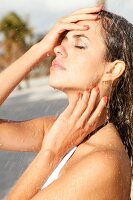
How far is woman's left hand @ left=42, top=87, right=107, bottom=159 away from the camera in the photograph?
2.45 meters

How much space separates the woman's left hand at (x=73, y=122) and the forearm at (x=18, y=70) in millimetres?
439

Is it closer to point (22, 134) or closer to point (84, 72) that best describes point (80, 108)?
point (84, 72)

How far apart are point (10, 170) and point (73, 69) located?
4.28 metres

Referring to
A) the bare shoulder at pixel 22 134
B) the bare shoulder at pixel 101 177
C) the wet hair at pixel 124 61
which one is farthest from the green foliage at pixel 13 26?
the bare shoulder at pixel 101 177

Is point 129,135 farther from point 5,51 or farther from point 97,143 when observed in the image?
point 5,51

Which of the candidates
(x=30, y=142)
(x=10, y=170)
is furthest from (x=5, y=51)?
(x=30, y=142)

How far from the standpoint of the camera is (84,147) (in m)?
2.58

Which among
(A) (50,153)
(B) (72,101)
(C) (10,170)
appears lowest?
(C) (10,170)

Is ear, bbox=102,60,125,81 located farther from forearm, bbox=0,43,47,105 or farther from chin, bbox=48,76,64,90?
forearm, bbox=0,43,47,105

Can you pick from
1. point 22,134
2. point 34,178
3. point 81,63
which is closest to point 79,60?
point 81,63

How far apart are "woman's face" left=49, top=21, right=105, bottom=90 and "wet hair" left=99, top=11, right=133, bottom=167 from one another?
0.05m

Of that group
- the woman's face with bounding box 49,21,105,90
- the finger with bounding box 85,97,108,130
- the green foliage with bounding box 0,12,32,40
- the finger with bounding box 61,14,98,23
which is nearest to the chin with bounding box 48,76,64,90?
the woman's face with bounding box 49,21,105,90

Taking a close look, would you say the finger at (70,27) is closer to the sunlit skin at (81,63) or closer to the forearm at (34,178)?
the sunlit skin at (81,63)

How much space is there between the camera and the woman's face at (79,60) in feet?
8.51
